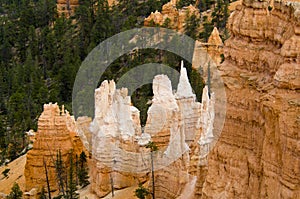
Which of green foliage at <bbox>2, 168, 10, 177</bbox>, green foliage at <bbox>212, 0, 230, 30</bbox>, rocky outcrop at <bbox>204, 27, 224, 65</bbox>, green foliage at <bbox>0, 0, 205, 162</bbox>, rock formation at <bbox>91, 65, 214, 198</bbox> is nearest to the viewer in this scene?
rock formation at <bbox>91, 65, 214, 198</bbox>

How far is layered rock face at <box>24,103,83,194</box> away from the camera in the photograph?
132ft

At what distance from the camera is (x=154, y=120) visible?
36.4m

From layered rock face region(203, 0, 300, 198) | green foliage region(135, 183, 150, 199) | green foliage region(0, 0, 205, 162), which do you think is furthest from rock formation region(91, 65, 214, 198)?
green foliage region(0, 0, 205, 162)

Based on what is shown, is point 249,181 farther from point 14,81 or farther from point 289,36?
point 14,81

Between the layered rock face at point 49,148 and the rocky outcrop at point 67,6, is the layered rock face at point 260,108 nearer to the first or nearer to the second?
the layered rock face at point 49,148

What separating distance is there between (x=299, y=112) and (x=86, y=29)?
2780 inches

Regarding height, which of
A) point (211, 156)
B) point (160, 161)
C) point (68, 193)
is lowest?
point (68, 193)

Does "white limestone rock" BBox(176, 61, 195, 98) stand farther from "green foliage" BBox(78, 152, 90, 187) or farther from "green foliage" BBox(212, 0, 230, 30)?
"green foliage" BBox(212, 0, 230, 30)

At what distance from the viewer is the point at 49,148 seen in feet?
132

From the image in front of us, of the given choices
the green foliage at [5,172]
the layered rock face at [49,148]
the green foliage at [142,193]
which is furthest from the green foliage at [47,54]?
the green foliage at [142,193]

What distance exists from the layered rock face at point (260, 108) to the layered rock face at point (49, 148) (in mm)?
20567

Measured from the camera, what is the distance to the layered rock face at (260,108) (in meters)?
17.2

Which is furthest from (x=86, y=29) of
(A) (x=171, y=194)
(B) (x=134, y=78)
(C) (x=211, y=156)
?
(C) (x=211, y=156)

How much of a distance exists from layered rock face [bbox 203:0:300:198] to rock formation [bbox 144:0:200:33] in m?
55.0
